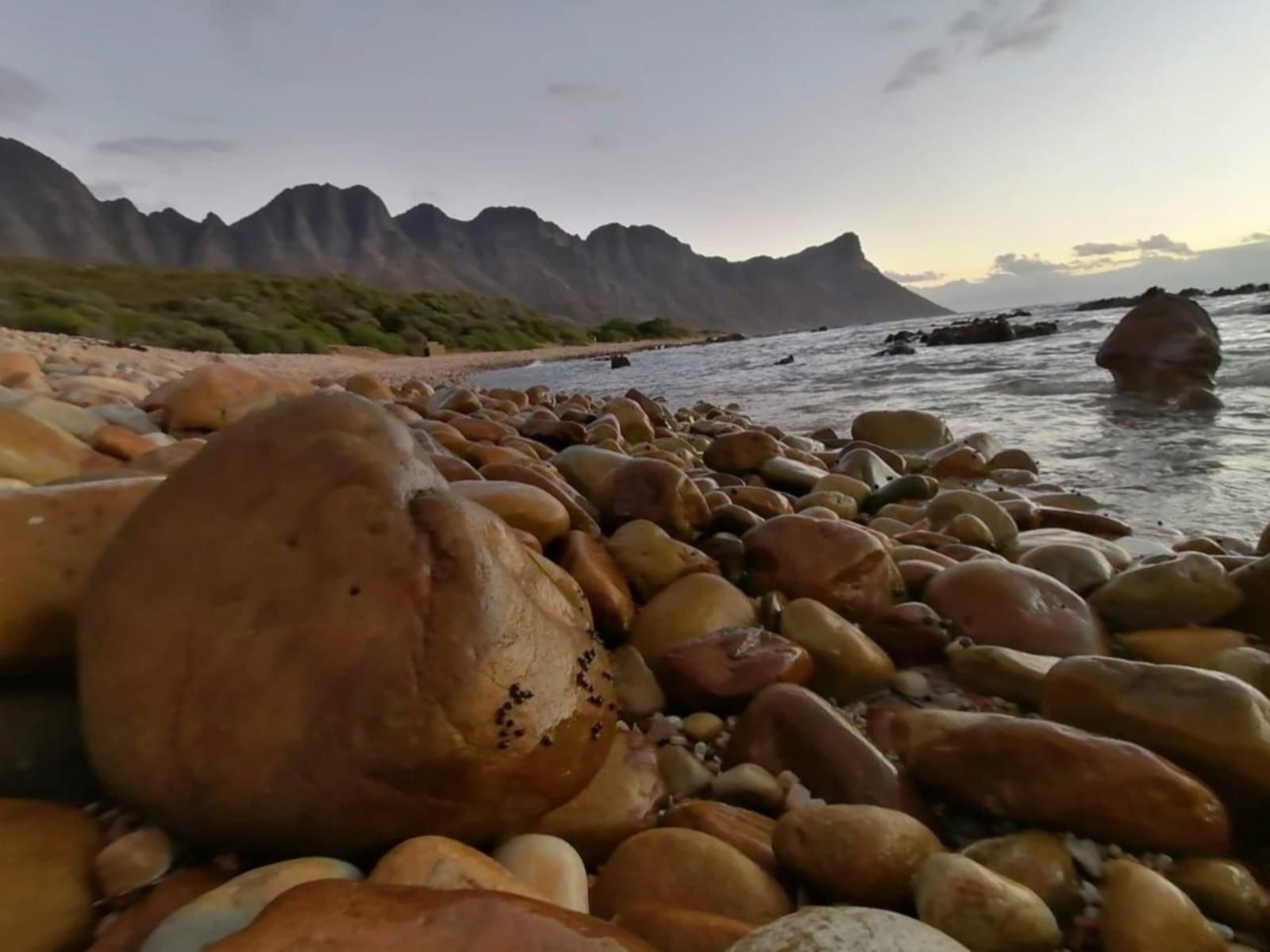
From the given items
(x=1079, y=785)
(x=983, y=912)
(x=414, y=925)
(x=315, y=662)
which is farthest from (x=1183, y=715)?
(x=315, y=662)

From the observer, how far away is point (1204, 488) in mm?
4715

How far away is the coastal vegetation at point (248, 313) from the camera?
22.7 meters

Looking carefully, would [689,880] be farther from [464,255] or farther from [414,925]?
[464,255]

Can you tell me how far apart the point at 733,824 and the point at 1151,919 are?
71 centimetres

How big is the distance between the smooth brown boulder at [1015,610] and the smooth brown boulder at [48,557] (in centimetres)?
230

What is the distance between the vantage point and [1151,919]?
1213 millimetres

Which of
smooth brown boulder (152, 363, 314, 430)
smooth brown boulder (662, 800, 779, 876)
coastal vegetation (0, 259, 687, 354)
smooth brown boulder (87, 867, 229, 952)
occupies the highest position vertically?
coastal vegetation (0, 259, 687, 354)

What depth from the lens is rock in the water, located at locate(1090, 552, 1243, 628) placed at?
2410 millimetres

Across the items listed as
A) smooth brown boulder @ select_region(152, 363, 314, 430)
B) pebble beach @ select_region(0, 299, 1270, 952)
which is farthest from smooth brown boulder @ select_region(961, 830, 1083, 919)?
smooth brown boulder @ select_region(152, 363, 314, 430)

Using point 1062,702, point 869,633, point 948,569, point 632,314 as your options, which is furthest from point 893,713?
point 632,314

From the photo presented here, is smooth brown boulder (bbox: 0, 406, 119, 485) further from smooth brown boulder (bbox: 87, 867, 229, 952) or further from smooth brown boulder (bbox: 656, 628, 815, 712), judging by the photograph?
smooth brown boulder (bbox: 656, 628, 815, 712)

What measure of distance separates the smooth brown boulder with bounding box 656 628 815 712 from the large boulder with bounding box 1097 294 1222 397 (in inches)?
372

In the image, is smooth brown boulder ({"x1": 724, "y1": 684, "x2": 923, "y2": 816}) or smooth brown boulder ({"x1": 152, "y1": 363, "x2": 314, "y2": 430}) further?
smooth brown boulder ({"x1": 152, "y1": 363, "x2": 314, "y2": 430})

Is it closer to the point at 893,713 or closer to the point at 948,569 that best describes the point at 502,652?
the point at 893,713
